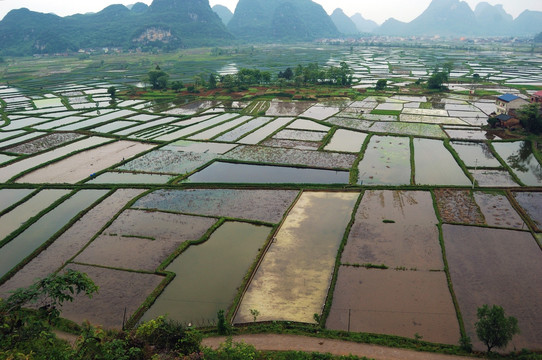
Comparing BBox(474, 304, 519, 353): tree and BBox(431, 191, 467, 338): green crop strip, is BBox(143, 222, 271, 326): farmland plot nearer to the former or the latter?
BBox(431, 191, 467, 338): green crop strip

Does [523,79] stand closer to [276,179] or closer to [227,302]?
[276,179]

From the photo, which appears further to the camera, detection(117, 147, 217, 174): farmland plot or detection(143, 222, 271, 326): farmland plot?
detection(117, 147, 217, 174): farmland plot

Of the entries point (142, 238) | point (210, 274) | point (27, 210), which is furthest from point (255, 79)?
point (210, 274)

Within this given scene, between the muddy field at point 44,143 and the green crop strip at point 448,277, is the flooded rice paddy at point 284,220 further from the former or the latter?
the muddy field at point 44,143

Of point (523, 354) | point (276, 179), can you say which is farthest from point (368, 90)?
point (523, 354)

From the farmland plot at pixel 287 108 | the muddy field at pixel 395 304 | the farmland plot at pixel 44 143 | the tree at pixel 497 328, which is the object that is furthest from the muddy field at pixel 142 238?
the farmland plot at pixel 287 108

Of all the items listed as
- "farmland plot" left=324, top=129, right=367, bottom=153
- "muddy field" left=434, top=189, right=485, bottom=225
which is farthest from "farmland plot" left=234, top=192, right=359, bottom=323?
"farmland plot" left=324, top=129, right=367, bottom=153
